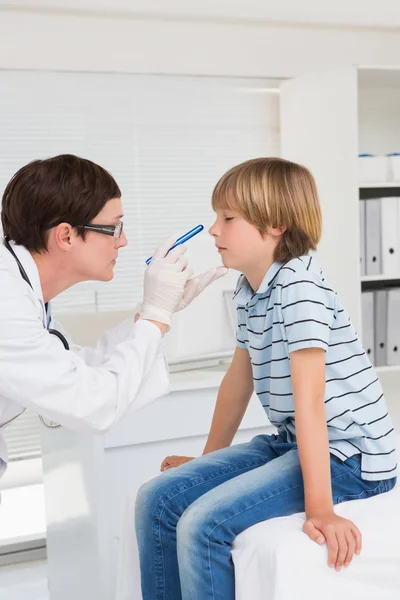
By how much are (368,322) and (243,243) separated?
5.19 ft

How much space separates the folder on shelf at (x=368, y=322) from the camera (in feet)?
9.72

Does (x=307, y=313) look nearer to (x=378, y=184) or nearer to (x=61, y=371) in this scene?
(x=61, y=371)

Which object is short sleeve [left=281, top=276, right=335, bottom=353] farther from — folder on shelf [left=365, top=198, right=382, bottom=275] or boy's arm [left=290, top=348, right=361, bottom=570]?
folder on shelf [left=365, top=198, right=382, bottom=275]

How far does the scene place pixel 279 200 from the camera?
58.8 inches

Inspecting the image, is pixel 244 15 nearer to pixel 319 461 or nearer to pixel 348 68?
pixel 348 68

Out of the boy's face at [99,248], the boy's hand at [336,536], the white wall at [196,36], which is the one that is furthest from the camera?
the white wall at [196,36]

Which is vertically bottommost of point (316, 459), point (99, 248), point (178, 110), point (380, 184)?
point (316, 459)

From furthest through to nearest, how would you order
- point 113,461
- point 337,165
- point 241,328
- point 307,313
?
1. point 337,165
2. point 113,461
3. point 241,328
4. point 307,313

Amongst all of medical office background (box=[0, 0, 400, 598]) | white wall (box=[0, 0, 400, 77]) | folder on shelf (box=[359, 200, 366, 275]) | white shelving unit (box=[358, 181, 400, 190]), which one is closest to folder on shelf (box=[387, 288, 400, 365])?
medical office background (box=[0, 0, 400, 598])

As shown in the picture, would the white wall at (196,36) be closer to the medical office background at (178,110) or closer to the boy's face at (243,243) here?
the medical office background at (178,110)

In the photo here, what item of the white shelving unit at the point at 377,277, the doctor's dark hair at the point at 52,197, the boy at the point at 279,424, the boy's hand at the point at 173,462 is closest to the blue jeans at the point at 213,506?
the boy at the point at 279,424

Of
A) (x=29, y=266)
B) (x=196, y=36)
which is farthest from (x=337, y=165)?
(x=29, y=266)

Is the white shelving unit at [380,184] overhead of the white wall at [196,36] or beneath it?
beneath

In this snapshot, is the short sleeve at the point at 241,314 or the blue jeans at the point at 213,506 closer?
the blue jeans at the point at 213,506
